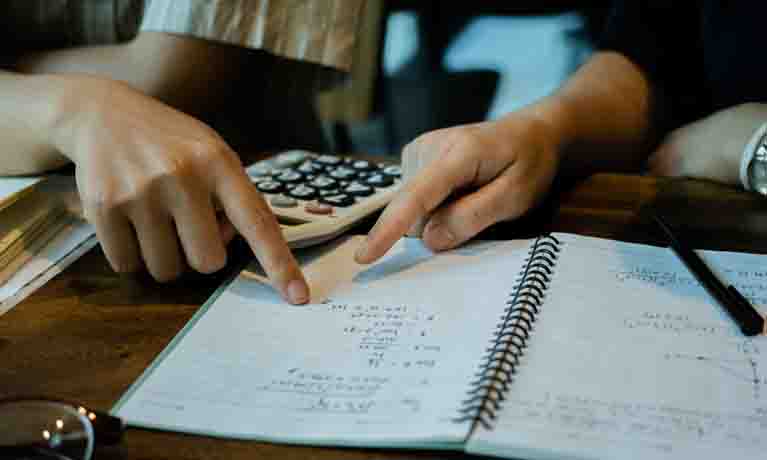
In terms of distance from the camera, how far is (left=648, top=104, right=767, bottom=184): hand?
2.57 feet

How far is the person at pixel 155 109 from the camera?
543mm

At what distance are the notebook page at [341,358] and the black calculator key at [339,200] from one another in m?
0.09

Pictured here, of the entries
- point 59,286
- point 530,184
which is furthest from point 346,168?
point 59,286

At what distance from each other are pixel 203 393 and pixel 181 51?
0.56 metres

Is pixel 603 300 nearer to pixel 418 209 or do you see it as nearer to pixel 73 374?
pixel 418 209

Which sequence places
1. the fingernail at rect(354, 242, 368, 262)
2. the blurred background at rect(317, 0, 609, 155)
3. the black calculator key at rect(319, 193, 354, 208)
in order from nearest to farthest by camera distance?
1. the fingernail at rect(354, 242, 368, 262)
2. the black calculator key at rect(319, 193, 354, 208)
3. the blurred background at rect(317, 0, 609, 155)

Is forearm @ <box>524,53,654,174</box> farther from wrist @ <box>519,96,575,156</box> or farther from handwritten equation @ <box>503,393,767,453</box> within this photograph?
handwritten equation @ <box>503,393,767,453</box>

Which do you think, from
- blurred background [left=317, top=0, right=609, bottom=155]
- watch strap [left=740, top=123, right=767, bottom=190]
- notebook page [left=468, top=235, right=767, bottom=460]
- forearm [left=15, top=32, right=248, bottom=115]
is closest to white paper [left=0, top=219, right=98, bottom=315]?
forearm [left=15, top=32, right=248, bottom=115]

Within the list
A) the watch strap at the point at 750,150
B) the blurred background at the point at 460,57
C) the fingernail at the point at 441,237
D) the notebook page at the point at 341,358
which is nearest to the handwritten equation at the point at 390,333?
the notebook page at the point at 341,358

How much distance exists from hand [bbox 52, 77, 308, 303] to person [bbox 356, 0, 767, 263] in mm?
83

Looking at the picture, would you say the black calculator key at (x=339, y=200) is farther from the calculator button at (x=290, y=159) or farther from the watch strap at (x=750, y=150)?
the watch strap at (x=750, y=150)

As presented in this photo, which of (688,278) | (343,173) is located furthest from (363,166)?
(688,278)

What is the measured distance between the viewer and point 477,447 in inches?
14.4

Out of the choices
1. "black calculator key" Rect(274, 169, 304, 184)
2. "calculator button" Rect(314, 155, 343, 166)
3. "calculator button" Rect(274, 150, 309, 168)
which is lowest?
"calculator button" Rect(274, 150, 309, 168)
